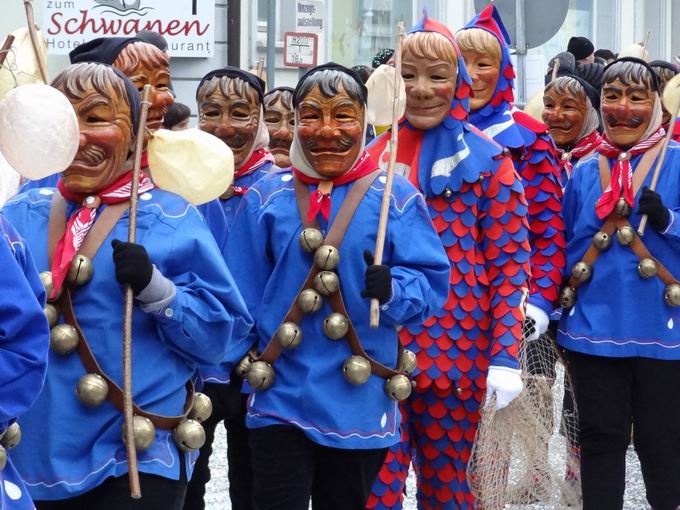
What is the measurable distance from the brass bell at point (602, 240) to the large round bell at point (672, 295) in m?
0.29

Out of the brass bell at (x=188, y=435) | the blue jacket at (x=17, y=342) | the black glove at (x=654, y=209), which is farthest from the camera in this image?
the black glove at (x=654, y=209)

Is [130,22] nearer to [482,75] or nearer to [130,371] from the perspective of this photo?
[482,75]

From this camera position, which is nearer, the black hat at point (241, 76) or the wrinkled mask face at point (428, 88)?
the wrinkled mask face at point (428, 88)

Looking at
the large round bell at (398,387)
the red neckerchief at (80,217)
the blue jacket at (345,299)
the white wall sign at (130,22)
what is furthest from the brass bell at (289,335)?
the white wall sign at (130,22)

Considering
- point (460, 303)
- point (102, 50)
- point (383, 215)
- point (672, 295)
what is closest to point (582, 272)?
point (672, 295)

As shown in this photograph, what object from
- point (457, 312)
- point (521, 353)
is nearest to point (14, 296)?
point (457, 312)

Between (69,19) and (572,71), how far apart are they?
5.70m

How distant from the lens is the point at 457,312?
17.1ft

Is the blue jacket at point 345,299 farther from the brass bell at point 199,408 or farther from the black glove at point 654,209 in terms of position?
the black glove at point 654,209

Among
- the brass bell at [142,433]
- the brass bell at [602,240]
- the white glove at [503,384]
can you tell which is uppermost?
the brass bell at [602,240]

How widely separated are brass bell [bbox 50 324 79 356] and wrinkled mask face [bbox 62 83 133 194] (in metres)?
0.40

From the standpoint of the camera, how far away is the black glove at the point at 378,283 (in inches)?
168

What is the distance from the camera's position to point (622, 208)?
5773 mm

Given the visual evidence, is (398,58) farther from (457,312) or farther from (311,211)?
(457,312)
